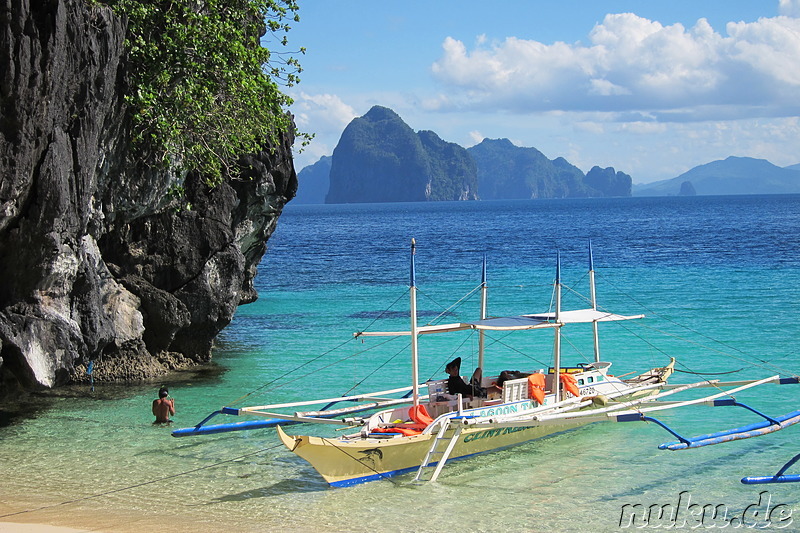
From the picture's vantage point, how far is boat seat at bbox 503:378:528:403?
16570 mm

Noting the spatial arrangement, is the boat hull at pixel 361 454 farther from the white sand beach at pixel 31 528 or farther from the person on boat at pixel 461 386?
the white sand beach at pixel 31 528

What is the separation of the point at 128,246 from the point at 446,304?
18.1 meters

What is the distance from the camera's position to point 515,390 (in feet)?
55.0

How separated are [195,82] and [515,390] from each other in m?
10.0

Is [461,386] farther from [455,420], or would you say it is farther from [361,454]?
[361,454]

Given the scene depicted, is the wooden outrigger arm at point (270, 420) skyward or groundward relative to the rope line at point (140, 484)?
skyward

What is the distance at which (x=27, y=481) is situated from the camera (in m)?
14.2

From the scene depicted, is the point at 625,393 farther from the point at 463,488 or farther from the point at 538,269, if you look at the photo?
the point at 538,269

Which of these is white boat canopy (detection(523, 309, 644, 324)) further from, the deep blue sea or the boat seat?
the deep blue sea

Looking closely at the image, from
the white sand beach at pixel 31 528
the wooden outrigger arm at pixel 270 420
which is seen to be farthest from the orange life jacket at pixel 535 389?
the white sand beach at pixel 31 528

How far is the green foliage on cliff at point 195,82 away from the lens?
734 inches

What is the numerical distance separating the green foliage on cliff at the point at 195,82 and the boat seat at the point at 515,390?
30.3 feet

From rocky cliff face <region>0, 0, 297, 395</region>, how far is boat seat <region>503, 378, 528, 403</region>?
26.9 ft

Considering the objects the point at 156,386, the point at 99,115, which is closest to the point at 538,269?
the point at 156,386
